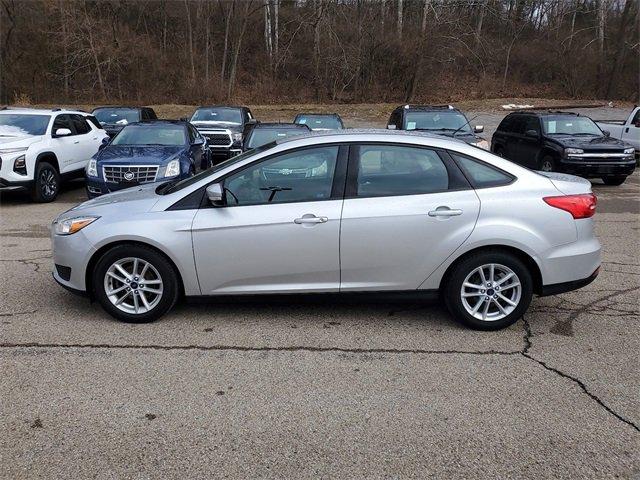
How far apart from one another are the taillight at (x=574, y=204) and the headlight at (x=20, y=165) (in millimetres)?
9653

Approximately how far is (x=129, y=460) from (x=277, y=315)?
2.17 meters

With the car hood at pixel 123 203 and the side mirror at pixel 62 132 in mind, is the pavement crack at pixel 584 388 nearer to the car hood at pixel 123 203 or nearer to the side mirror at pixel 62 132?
the car hood at pixel 123 203

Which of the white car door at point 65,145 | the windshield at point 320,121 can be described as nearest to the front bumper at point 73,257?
the white car door at point 65,145

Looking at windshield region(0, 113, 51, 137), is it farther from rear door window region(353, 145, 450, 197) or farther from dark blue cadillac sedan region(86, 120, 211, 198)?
rear door window region(353, 145, 450, 197)

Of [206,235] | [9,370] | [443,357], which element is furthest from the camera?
[206,235]

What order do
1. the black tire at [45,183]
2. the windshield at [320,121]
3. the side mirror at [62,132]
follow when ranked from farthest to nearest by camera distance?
the windshield at [320,121], the side mirror at [62,132], the black tire at [45,183]

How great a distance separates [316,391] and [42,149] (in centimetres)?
956

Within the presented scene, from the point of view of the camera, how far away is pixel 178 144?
11023 mm

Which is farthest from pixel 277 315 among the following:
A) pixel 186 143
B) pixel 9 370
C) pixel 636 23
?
pixel 636 23

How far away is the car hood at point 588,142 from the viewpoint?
42.3ft

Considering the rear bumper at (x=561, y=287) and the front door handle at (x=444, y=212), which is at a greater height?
the front door handle at (x=444, y=212)

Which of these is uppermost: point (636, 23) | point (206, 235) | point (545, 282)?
point (636, 23)

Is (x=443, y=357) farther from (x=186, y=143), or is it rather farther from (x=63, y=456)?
(x=186, y=143)

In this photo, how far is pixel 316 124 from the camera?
15.5m
